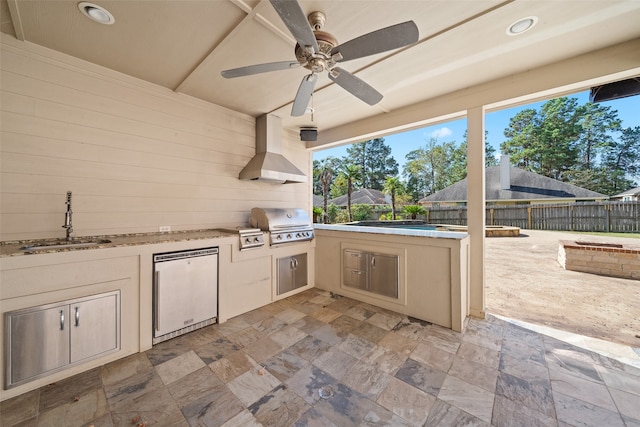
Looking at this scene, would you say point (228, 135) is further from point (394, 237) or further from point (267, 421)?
point (267, 421)

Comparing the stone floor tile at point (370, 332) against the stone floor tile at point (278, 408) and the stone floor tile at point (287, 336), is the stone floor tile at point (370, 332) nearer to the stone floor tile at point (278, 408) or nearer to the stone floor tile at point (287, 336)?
the stone floor tile at point (287, 336)

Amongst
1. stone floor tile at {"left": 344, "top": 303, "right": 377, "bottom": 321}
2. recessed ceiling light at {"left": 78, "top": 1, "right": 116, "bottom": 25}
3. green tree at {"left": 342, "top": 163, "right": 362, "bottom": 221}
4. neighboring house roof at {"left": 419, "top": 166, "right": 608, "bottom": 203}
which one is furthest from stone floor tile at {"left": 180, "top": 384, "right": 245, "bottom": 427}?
green tree at {"left": 342, "top": 163, "right": 362, "bottom": 221}

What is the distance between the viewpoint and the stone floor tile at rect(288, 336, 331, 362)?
2041mm

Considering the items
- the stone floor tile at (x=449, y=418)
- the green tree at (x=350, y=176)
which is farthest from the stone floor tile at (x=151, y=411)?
the green tree at (x=350, y=176)

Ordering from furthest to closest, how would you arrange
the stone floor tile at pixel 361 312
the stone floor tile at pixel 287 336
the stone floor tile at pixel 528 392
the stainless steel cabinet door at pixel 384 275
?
1. the stainless steel cabinet door at pixel 384 275
2. the stone floor tile at pixel 361 312
3. the stone floor tile at pixel 287 336
4. the stone floor tile at pixel 528 392

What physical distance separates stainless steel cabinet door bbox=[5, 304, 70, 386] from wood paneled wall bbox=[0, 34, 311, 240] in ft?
3.03

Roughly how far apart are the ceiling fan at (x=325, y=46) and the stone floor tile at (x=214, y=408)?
92.7 inches

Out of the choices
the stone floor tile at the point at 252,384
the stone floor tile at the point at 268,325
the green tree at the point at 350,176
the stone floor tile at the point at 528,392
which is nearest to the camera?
the stone floor tile at the point at 528,392

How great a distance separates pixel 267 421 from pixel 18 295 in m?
1.94

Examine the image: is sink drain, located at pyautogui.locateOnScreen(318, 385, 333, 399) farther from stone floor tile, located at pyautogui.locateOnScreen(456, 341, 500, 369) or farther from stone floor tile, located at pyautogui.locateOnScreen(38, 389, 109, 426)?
stone floor tile, located at pyautogui.locateOnScreen(38, 389, 109, 426)

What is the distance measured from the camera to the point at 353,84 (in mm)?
1796

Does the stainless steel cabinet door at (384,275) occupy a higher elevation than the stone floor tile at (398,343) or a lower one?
higher

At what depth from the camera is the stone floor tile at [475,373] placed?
5.51 ft

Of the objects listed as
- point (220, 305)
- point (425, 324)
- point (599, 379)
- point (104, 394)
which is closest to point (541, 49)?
point (599, 379)
